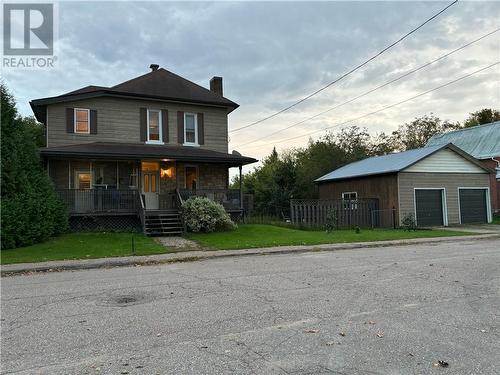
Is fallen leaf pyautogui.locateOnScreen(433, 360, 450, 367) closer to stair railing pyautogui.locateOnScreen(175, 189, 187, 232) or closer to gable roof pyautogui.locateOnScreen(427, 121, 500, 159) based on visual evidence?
stair railing pyautogui.locateOnScreen(175, 189, 187, 232)

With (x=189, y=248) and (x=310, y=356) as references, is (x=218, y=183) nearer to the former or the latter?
(x=189, y=248)

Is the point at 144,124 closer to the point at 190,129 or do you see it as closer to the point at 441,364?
the point at 190,129

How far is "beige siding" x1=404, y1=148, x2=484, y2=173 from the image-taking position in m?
26.6

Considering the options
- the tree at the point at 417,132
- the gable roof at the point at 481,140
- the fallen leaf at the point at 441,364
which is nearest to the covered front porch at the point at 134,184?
the fallen leaf at the point at 441,364

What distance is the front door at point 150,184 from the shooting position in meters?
23.1

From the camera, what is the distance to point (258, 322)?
6004 millimetres

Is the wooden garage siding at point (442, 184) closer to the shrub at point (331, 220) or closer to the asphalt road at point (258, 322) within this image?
the shrub at point (331, 220)

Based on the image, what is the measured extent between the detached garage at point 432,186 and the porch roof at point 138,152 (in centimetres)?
901

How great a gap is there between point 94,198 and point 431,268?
51.1ft

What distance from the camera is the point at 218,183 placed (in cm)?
2483

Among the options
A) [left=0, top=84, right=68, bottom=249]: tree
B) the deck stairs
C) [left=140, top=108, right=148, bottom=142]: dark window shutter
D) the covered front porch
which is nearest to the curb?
[left=0, top=84, right=68, bottom=249]: tree

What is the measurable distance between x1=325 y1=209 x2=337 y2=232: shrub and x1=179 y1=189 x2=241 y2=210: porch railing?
191 inches

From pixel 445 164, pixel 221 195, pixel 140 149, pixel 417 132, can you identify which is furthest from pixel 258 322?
pixel 417 132

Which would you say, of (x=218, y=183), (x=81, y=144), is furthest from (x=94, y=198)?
(x=218, y=183)
